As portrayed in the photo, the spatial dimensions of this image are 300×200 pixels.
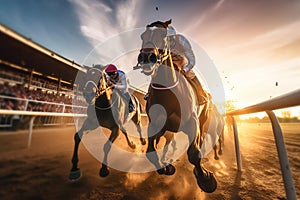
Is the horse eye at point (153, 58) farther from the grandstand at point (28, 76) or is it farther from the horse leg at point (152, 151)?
the grandstand at point (28, 76)

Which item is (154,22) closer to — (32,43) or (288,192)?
(288,192)

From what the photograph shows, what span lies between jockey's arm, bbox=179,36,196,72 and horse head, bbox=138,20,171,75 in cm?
→ 47

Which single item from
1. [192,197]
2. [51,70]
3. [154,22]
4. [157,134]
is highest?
[51,70]

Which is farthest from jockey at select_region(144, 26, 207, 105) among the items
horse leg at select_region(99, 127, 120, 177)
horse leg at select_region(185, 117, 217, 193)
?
horse leg at select_region(99, 127, 120, 177)

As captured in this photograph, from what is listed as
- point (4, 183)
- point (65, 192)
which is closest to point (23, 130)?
point (4, 183)

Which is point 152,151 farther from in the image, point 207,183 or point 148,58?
point 148,58

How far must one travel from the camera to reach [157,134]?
200 centimetres

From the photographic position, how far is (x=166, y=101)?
1.90 m

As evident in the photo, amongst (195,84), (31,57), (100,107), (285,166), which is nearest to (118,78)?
(100,107)

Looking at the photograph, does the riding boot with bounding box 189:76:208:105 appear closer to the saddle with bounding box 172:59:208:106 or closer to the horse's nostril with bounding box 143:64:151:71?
the saddle with bounding box 172:59:208:106

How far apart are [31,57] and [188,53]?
7.62 metres

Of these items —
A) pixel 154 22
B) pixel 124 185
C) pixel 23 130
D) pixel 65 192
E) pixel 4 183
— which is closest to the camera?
pixel 154 22

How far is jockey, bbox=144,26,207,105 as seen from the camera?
2.05 meters

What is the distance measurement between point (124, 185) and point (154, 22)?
2.33m
